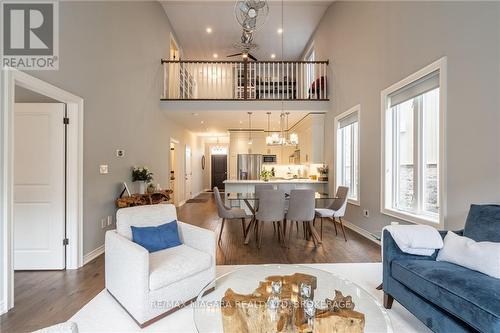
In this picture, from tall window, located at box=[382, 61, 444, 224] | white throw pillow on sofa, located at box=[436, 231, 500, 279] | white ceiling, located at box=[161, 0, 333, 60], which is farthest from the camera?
white ceiling, located at box=[161, 0, 333, 60]

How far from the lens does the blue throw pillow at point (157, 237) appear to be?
2205 mm

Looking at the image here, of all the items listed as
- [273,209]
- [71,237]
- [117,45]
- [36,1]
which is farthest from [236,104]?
[71,237]

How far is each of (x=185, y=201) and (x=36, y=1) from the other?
22.1 feet

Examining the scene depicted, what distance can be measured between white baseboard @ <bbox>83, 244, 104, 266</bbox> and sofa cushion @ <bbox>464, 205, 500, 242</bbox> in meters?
4.10

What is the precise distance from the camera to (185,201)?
8.55 m

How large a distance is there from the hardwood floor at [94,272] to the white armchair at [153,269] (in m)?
0.42

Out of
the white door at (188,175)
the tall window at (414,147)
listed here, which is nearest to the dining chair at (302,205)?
the tall window at (414,147)

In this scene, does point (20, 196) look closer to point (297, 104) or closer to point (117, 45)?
point (117, 45)

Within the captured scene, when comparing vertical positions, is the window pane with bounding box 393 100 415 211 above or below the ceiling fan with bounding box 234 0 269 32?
below

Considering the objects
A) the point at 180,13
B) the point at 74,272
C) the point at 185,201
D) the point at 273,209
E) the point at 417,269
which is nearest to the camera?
the point at 417,269

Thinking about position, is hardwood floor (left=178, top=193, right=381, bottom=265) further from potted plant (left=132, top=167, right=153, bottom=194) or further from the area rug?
potted plant (left=132, top=167, right=153, bottom=194)

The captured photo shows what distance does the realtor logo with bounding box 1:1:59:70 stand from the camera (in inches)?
85.8

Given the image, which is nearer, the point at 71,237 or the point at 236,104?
the point at 71,237

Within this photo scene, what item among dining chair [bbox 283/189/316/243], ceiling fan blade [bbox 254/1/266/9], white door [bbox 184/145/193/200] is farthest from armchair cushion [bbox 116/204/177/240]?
white door [bbox 184/145/193/200]
